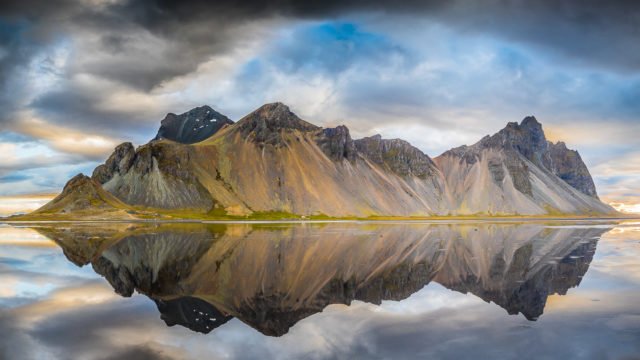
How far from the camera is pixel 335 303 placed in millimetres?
26812

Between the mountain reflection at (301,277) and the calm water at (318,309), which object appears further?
the mountain reflection at (301,277)

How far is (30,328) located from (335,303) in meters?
14.9

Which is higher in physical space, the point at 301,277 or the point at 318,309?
the point at 301,277

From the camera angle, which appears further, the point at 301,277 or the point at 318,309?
the point at 301,277

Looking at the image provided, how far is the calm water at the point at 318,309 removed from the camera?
18.1 meters

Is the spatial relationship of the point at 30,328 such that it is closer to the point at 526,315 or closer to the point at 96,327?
the point at 96,327

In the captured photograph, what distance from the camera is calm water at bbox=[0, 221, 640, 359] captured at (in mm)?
18055

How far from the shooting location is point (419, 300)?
28047 mm

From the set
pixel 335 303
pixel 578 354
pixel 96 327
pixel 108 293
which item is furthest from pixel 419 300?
pixel 108 293

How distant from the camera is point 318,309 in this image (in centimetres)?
2527

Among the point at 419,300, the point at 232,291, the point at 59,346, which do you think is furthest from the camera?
the point at 232,291

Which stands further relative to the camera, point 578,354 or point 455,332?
point 455,332

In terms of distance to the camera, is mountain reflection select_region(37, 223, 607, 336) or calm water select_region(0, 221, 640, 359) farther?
mountain reflection select_region(37, 223, 607, 336)

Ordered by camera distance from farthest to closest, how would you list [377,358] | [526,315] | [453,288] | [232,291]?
[453,288], [232,291], [526,315], [377,358]
